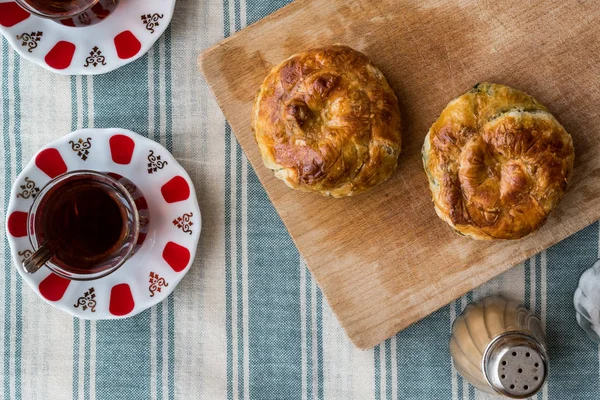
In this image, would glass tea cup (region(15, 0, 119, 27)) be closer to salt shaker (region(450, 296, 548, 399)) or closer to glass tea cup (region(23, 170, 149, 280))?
glass tea cup (region(23, 170, 149, 280))

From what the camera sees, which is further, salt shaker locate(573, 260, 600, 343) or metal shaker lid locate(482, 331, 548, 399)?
A: salt shaker locate(573, 260, 600, 343)

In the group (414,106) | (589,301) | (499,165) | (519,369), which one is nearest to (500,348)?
(519,369)

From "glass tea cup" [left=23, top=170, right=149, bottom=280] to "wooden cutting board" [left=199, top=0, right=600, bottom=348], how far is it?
0.37 metres

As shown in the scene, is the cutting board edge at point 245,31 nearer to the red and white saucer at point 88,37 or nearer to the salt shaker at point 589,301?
the red and white saucer at point 88,37

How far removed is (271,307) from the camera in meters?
2.12

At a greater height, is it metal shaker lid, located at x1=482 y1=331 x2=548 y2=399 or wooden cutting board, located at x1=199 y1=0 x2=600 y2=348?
wooden cutting board, located at x1=199 y1=0 x2=600 y2=348


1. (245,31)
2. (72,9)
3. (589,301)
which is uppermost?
(72,9)

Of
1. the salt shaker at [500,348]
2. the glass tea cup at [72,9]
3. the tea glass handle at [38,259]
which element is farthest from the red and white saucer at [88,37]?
the salt shaker at [500,348]

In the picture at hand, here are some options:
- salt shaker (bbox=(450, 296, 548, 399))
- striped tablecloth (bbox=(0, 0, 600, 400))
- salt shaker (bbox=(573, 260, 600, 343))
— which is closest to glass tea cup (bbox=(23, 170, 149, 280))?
striped tablecloth (bbox=(0, 0, 600, 400))

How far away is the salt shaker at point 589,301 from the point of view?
6.45 feet

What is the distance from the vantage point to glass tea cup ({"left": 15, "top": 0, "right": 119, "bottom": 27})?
1892 millimetres

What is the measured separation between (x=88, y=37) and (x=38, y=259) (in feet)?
2.17

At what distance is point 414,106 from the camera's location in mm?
1950

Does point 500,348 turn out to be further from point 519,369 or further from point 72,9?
point 72,9
